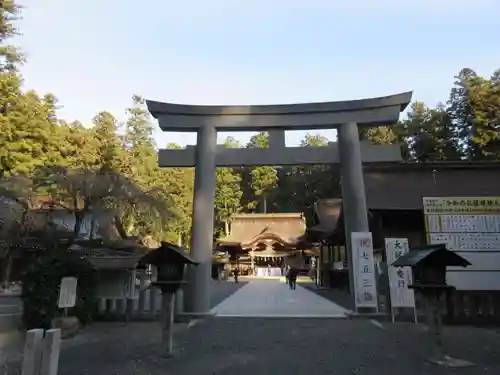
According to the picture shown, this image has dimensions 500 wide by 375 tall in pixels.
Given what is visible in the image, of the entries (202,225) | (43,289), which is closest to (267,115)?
(202,225)

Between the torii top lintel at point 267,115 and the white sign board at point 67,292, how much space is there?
206 inches

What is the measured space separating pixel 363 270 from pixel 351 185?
2.38 m

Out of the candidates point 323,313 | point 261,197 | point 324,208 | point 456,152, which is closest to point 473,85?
point 456,152

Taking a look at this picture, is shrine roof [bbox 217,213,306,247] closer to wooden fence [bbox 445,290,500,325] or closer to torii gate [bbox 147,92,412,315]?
torii gate [bbox 147,92,412,315]

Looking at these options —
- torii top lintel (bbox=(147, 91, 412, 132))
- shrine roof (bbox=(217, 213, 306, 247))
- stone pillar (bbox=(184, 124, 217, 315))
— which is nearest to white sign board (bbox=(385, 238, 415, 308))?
torii top lintel (bbox=(147, 91, 412, 132))

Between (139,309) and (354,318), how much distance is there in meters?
5.47

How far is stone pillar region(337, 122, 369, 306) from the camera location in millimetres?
10562

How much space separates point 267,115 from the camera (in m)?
11.4

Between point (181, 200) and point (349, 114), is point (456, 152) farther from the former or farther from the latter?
point (181, 200)

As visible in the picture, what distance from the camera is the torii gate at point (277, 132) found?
11.1m

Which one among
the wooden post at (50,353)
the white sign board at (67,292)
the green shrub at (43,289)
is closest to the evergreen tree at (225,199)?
the green shrub at (43,289)

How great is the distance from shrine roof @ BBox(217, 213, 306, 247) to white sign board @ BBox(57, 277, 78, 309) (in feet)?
96.6

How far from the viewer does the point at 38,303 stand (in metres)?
7.86

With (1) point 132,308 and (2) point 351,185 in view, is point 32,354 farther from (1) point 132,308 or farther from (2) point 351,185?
(2) point 351,185
